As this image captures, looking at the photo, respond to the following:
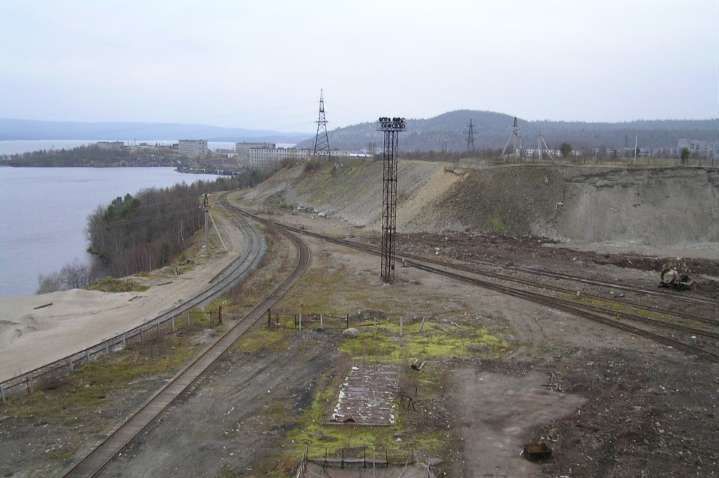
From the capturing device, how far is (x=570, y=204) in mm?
38438

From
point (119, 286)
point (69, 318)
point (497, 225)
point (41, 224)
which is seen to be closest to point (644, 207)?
point (497, 225)

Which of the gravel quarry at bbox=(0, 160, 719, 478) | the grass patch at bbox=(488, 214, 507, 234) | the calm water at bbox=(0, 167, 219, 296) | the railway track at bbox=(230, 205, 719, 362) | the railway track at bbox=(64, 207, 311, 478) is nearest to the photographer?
the railway track at bbox=(64, 207, 311, 478)

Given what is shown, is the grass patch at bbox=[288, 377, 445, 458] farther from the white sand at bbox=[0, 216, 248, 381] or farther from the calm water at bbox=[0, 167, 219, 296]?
the calm water at bbox=[0, 167, 219, 296]

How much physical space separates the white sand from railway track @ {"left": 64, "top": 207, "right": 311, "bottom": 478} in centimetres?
434

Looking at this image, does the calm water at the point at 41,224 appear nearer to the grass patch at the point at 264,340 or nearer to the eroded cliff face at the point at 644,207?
the grass patch at the point at 264,340

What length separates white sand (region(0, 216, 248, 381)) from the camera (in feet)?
64.1

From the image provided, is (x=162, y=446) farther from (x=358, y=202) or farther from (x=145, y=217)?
(x=145, y=217)

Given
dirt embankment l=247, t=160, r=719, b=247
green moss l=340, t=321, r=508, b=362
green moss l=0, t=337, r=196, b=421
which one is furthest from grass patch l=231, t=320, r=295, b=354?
dirt embankment l=247, t=160, r=719, b=247

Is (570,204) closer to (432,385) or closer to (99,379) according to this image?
(432,385)

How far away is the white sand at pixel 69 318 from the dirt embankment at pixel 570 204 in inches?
767

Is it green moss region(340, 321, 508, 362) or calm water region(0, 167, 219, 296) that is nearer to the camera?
green moss region(340, 321, 508, 362)

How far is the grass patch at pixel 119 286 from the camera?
28.6m

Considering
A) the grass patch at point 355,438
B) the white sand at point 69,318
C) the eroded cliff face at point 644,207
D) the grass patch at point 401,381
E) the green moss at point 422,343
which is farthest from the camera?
the eroded cliff face at point 644,207

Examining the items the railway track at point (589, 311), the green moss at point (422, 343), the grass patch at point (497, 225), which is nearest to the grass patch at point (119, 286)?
the green moss at point (422, 343)
